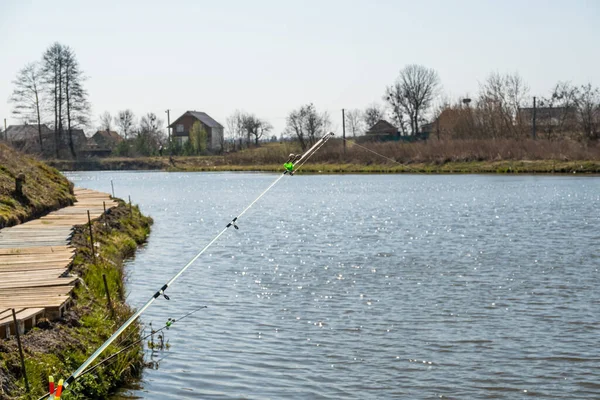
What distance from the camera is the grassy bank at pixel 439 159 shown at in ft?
201

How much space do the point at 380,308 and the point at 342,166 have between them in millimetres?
63144

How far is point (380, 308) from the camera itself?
45.9 ft

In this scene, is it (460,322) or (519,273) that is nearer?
(460,322)

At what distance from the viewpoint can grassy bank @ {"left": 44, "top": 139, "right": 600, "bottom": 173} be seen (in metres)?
61.3

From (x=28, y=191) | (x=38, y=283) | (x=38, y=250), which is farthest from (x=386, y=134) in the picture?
(x=38, y=283)

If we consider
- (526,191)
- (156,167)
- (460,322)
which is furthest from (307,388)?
(156,167)

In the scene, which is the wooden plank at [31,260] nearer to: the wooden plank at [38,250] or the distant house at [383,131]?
the wooden plank at [38,250]

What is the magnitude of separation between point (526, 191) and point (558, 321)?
31.4 metres

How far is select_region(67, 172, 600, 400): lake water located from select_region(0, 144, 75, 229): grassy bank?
2861 millimetres

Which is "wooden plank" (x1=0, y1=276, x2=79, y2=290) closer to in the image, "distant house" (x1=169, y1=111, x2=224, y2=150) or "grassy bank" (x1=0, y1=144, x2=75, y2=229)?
"grassy bank" (x1=0, y1=144, x2=75, y2=229)

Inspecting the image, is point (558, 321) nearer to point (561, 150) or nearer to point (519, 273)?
point (519, 273)

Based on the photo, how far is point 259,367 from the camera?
34.8ft

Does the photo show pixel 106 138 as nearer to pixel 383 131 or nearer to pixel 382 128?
pixel 382 128

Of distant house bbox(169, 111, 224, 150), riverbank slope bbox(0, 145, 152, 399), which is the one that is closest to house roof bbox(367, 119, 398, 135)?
distant house bbox(169, 111, 224, 150)
